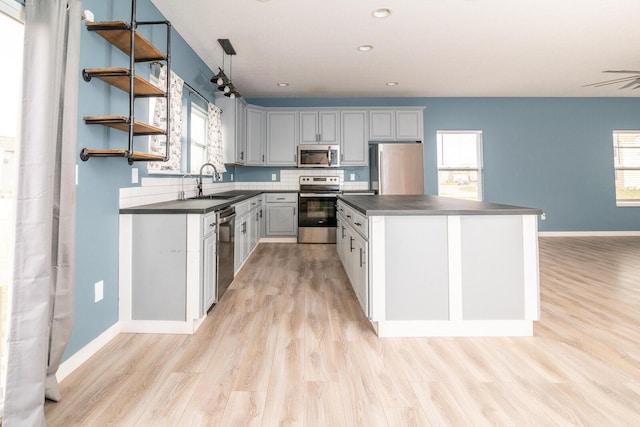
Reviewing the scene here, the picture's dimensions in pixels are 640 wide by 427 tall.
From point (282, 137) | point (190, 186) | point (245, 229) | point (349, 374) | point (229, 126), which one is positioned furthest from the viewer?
point (282, 137)

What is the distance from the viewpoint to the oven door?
561 centimetres

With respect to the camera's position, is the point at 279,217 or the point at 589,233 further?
the point at 589,233

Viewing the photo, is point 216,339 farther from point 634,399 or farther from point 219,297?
point 634,399

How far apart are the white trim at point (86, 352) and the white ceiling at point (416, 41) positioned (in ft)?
9.07

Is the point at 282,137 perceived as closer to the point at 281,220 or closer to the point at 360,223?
the point at 281,220

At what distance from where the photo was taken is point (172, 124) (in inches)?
127

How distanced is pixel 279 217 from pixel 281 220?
6 centimetres

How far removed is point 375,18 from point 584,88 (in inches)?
187

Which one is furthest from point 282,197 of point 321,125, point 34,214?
point 34,214

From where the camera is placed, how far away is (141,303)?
7.52 ft

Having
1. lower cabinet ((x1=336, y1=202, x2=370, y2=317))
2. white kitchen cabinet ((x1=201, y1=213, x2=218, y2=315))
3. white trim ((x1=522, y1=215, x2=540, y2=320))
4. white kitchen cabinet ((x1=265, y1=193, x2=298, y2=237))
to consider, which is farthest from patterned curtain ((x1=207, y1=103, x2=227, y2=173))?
white trim ((x1=522, y1=215, x2=540, y2=320))

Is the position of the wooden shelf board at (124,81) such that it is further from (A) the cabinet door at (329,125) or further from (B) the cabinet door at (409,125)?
(B) the cabinet door at (409,125)

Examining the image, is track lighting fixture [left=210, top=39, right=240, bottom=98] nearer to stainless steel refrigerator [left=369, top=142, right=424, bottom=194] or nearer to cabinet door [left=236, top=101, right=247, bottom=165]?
cabinet door [left=236, top=101, right=247, bottom=165]

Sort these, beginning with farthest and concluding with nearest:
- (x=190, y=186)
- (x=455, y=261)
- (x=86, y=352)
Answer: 1. (x=190, y=186)
2. (x=455, y=261)
3. (x=86, y=352)
